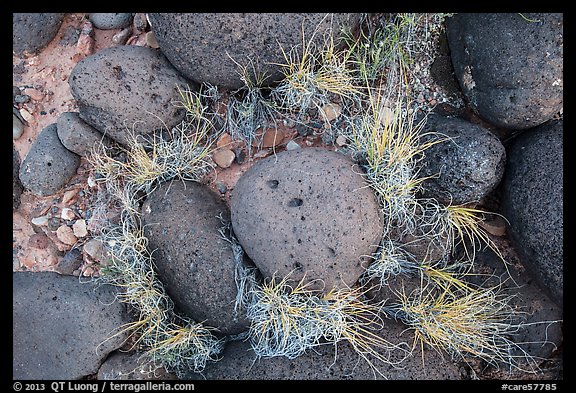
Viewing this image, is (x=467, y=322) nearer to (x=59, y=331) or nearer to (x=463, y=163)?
(x=463, y=163)

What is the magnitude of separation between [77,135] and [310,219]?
1.37 metres

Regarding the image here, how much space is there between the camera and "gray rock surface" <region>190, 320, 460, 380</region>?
2465mm

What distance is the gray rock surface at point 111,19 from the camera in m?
2.88

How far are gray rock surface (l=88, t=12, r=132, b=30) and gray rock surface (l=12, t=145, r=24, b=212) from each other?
871 millimetres

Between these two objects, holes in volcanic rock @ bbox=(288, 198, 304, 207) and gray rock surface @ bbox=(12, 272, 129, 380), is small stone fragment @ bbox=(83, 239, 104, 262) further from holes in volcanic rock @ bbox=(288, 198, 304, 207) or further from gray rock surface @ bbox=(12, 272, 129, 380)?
holes in volcanic rock @ bbox=(288, 198, 304, 207)

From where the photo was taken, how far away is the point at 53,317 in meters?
2.63

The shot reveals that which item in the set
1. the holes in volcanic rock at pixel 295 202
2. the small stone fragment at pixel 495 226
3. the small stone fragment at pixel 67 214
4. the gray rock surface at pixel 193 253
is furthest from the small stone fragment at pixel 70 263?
the small stone fragment at pixel 495 226

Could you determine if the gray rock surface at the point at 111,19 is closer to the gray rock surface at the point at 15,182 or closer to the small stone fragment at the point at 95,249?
the gray rock surface at the point at 15,182

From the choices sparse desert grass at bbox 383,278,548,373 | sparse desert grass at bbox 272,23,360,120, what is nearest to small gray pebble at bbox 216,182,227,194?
sparse desert grass at bbox 272,23,360,120

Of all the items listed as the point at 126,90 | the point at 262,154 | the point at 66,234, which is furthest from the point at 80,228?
the point at 262,154

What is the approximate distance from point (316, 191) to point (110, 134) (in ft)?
3.85

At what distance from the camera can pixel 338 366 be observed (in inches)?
97.5

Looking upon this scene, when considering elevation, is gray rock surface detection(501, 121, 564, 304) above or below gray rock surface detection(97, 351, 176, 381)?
above

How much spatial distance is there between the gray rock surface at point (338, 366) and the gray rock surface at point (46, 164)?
1.37 meters
